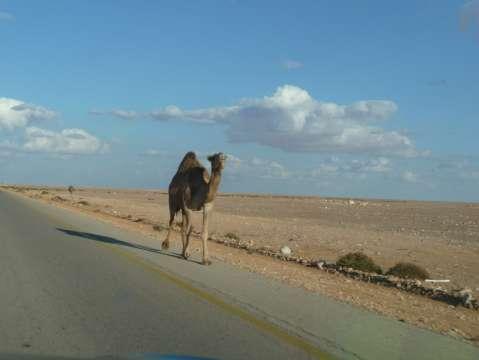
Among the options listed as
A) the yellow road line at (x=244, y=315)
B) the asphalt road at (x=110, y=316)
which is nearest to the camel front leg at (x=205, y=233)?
the asphalt road at (x=110, y=316)

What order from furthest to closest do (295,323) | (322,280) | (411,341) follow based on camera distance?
(322,280), (295,323), (411,341)

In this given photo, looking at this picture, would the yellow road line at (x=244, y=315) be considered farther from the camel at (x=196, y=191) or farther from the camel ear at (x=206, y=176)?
the camel ear at (x=206, y=176)

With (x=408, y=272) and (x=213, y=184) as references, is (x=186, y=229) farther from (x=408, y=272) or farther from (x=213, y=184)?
(x=408, y=272)

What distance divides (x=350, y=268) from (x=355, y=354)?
Result: 9618 millimetres

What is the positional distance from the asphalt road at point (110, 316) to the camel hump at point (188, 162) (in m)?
3.70

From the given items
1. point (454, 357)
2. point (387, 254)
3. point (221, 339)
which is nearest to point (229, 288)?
point (221, 339)

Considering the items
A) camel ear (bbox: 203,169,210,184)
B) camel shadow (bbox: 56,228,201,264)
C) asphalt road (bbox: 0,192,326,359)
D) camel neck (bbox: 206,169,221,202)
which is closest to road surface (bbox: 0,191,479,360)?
asphalt road (bbox: 0,192,326,359)

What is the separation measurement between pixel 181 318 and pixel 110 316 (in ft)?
3.08

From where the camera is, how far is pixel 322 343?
7.74 m

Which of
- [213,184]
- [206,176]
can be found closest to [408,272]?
[213,184]

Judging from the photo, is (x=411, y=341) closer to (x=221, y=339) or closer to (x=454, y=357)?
(x=454, y=357)

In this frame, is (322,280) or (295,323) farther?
(322,280)

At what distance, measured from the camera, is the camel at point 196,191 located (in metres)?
15.0

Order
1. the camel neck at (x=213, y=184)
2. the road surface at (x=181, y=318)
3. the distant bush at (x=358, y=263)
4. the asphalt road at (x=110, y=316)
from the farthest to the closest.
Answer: the distant bush at (x=358, y=263), the camel neck at (x=213, y=184), the road surface at (x=181, y=318), the asphalt road at (x=110, y=316)
